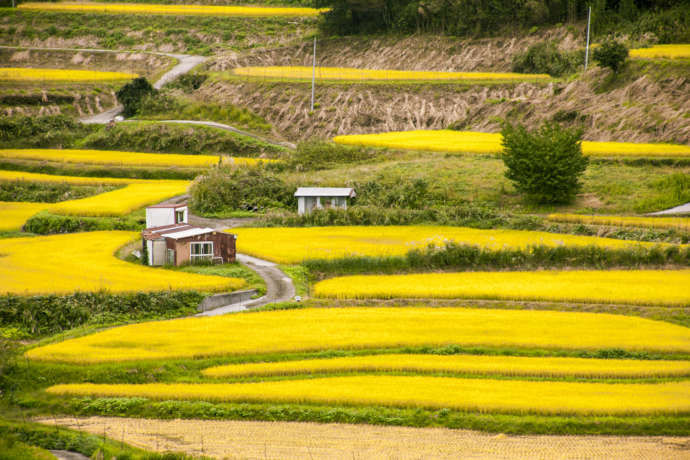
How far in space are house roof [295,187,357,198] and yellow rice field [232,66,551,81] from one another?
32272 mm

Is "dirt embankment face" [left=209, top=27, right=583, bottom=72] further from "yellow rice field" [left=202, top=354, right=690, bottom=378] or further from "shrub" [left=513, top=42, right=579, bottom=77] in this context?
"yellow rice field" [left=202, top=354, right=690, bottom=378]

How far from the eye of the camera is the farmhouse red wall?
4566 cm

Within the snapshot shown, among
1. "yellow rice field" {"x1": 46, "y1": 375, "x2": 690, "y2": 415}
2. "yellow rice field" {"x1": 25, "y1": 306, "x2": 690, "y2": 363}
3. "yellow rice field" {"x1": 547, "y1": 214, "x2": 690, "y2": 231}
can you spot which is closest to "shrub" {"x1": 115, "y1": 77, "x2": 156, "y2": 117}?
"yellow rice field" {"x1": 547, "y1": 214, "x2": 690, "y2": 231}

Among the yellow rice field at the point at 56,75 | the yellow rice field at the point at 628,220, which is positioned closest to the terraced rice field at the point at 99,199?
the yellow rice field at the point at 628,220

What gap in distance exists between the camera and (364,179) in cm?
6406

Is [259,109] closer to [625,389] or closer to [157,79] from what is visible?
[157,79]

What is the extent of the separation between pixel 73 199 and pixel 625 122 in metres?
41.6

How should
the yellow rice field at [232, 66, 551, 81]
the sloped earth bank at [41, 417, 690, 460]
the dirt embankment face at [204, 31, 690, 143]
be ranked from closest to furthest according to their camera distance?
1. the sloped earth bank at [41, 417, 690, 460]
2. the dirt embankment face at [204, 31, 690, 143]
3. the yellow rice field at [232, 66, 551, 81]

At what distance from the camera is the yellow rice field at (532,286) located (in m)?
38.2

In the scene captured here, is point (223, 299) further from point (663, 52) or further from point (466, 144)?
point (663, 52)

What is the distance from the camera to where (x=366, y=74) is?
309 feet

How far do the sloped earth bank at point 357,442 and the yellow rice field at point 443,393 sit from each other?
120 cm

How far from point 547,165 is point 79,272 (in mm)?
30096

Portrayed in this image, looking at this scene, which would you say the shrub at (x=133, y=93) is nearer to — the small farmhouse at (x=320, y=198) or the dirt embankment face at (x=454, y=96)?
the dirt embankment face at (x=454, y=96)
